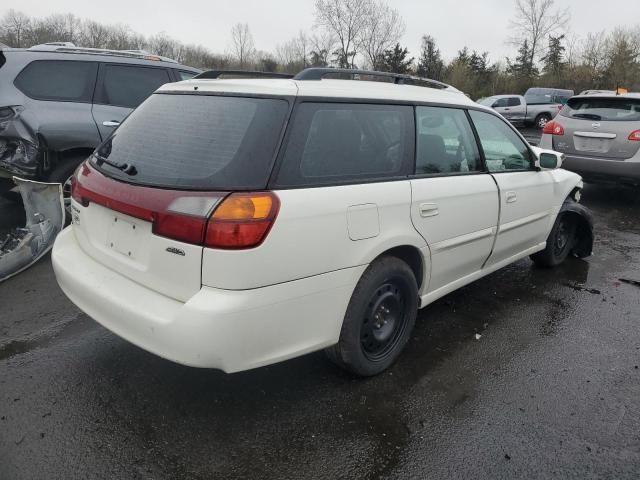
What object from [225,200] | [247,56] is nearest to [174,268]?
[225,200]

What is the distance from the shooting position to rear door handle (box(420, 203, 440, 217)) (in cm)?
290

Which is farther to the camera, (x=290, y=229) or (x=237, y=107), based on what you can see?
(x=237, y=107)

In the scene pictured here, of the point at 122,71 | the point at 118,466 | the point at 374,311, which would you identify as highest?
the point at 122,71

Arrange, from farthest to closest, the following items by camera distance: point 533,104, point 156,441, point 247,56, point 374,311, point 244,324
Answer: point 247,56
point 533,104
point 374,311
point 156,441
point 244,324

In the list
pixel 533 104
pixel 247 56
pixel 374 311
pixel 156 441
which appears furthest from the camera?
pixel 247 56

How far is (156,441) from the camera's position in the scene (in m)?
2.35

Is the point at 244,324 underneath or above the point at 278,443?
above

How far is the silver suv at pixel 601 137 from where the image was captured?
714 cm

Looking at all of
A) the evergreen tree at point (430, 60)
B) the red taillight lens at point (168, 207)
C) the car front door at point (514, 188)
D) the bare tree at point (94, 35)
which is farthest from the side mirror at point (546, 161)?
the bare tree at point (94, 35)

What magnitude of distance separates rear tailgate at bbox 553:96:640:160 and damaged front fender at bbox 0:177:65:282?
7.13 metres

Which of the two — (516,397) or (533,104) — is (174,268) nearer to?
(516,397)

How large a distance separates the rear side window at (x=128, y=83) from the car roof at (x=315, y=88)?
3.14m

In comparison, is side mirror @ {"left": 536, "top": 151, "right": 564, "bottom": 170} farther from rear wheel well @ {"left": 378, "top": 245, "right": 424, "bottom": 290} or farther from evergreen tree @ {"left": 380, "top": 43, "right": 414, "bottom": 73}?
evergreen tree @ {"left": 380, "top": 43, "right": 414, "bottom": 73}

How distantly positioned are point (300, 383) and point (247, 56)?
211 ft
